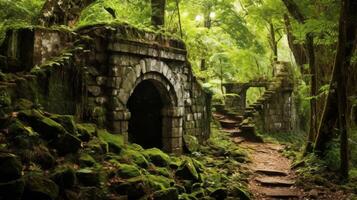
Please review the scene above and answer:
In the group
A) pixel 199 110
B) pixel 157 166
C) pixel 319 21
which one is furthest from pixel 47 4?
pixel 319 21

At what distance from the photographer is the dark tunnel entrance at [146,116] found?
434 inches

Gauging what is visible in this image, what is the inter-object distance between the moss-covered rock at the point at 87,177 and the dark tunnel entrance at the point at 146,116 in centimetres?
550

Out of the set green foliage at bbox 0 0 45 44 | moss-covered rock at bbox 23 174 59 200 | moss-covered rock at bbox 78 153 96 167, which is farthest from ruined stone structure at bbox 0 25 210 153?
moss-covered rock at bbox 23 174 59 200

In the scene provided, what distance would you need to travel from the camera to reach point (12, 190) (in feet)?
13.6

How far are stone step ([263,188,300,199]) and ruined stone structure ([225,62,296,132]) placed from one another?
8.48 metres

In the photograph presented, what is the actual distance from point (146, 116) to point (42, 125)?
5.58 metres

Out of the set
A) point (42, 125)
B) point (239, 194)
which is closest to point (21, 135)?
point (42, 125)

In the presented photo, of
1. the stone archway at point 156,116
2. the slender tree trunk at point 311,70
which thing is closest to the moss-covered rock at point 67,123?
the stone archway at point 156,116

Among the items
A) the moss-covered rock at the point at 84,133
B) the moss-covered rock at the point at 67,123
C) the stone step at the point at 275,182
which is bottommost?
the stone step at the point at 275,182

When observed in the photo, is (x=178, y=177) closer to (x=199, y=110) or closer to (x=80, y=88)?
(x=80, y=88)

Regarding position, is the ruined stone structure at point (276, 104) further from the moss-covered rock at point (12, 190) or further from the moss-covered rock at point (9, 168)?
the moss-covered rock at point (12, 190)

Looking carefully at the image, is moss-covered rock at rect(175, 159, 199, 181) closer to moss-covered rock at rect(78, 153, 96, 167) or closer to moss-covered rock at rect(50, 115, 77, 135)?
moss-covered rock at rect(78, 153, 96, 167)

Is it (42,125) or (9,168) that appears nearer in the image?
(9,168)

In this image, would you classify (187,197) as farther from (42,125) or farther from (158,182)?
(42,125)
